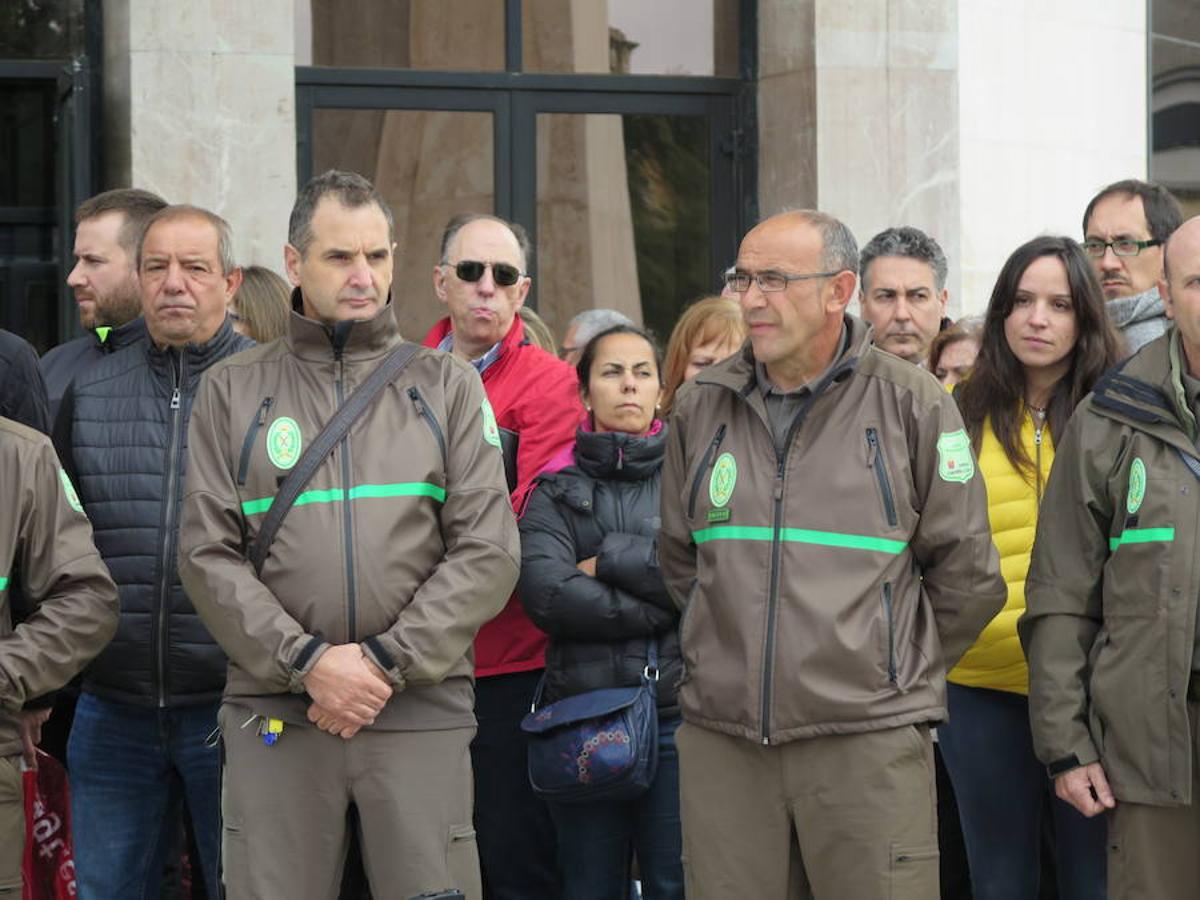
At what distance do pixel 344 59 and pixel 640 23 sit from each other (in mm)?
1368

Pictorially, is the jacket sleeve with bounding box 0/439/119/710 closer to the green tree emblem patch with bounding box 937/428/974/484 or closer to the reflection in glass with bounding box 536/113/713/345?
the green tree emblem patch with bounding box 937/428/974/484

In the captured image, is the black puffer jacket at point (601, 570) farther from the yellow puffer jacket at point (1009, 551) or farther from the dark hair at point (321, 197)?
the dark hair at point (321, 197)

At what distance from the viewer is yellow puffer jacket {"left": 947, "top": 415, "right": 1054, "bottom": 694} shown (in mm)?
5188

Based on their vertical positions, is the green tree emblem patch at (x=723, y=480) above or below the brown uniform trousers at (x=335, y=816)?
above

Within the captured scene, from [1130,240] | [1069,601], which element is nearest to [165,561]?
[1069,601]

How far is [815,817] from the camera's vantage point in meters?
4.49

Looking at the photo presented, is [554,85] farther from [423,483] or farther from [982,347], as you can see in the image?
[423,483]

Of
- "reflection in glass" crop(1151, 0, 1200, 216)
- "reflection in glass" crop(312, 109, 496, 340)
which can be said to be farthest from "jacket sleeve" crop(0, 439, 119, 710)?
"reflection in glass" crop(1151, 0, 1200, 216)

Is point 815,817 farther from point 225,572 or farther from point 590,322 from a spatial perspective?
point 590,322

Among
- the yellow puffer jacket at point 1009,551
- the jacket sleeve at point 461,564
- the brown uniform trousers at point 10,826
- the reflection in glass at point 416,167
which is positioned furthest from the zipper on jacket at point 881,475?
the reflection in glass at point 416,167

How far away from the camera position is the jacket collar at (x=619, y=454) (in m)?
5.63

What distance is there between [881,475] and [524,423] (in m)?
1.62

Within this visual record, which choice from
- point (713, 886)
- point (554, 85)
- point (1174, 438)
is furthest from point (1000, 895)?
point (554, 85)

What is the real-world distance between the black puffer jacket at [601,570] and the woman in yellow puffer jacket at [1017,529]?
85 centimetres
